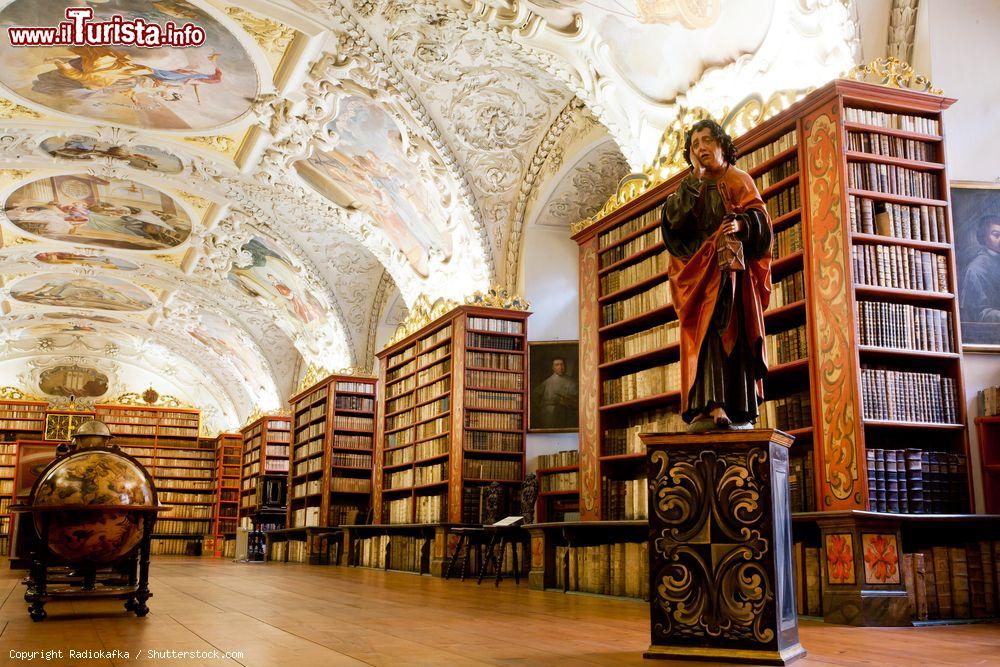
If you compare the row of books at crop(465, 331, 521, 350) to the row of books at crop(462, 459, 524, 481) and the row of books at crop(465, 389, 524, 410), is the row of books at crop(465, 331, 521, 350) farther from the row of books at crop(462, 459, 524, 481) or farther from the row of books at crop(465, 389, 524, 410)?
the row of books at crop(462, 459, 524, 481)

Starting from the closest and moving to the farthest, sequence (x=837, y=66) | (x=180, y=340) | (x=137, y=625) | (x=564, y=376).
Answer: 1. (x=137, y=625)
2. (x=837, y=66)
3. (x=564, y=376)
4. (x=180, y=340)

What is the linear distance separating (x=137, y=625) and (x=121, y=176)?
11673mm

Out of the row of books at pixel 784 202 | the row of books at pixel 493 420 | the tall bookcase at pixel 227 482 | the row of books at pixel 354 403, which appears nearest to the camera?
the row of books at pixel 784 202

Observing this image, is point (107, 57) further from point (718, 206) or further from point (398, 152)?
point (718, 206)

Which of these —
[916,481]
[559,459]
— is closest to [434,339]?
[559,459]

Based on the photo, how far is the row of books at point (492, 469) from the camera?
1151cm

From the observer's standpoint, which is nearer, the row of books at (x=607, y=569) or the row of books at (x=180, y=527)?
the row of books at (x=607, y=569)

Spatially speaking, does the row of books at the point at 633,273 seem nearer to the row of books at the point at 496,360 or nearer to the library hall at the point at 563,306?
the library hall at the point at 563,306

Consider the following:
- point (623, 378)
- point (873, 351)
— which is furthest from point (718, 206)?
point (623, 378)

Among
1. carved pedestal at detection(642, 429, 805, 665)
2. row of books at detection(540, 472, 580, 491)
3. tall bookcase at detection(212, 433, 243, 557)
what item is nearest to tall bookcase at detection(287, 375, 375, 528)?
row of books at detection(540, 472, 580, 491)

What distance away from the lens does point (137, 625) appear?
4879mm

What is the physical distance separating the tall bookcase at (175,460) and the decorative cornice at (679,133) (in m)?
22.1

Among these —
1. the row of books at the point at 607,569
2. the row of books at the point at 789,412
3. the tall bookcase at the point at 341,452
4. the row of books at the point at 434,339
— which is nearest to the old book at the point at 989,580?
the row of books at the point at 789,412

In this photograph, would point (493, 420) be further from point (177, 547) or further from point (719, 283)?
point (177, 547)
